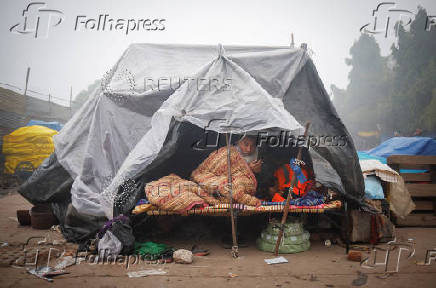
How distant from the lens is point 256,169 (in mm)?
4723

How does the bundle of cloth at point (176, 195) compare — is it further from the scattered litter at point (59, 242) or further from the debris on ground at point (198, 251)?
the scattered litter at point (59, 242)

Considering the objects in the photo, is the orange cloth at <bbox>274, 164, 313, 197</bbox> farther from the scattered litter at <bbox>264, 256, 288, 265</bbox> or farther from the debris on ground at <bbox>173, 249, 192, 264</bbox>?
the debris on ground at <bbox>173, 249, 192, 264</bbox>

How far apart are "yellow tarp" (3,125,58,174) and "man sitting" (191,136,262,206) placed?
897cm

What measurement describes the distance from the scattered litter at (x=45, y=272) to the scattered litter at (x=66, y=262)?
0.35ft

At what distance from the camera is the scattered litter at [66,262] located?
359 cm

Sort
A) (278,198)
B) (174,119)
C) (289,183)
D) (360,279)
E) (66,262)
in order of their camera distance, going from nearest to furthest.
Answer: (360,279) → (66,262) → (174,119) → (278,198) → (289,183)

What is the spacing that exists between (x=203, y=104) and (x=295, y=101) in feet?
4.97

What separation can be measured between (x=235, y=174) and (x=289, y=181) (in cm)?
86

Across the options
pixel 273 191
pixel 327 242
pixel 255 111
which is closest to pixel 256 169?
pixel 273 191

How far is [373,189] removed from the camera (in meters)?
4.79

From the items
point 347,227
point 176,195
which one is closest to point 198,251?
point 176,195

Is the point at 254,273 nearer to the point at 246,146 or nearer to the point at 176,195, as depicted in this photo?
the point at 176,195

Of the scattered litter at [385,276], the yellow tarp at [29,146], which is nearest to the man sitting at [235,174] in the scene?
the scattered litter at [385,276]

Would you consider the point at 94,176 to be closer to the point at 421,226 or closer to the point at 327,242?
the point at 327,242
